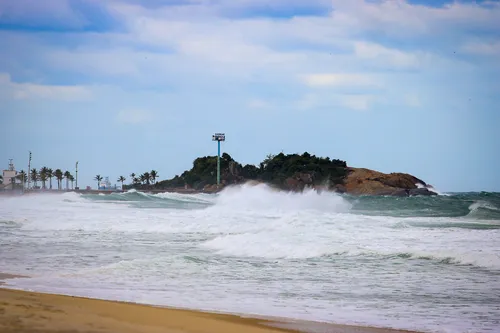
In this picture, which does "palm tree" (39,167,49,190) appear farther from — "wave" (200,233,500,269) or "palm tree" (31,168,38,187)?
"wave" (200,233,500,269)

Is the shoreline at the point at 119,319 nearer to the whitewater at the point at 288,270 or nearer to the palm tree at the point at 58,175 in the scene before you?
the whitewater at the point at 288,270

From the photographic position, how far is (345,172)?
12019cm

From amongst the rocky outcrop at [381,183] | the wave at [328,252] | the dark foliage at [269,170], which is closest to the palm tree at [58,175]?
the dark foliage at [269,170]

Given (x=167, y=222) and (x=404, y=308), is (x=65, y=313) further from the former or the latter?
(x=167, y=222)

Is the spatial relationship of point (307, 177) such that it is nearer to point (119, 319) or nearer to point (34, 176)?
point (34, 176)

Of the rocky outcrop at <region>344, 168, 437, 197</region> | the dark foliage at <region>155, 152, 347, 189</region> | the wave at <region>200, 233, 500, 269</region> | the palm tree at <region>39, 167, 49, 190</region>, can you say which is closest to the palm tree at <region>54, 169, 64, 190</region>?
the palm tree at <region>39, 167, 49, 190</region>

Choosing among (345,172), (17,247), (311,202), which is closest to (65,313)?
(17,247)

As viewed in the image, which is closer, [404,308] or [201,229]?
[404,308]

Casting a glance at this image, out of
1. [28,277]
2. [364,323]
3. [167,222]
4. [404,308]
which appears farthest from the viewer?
[167,222]

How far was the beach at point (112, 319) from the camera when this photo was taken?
18.5ft

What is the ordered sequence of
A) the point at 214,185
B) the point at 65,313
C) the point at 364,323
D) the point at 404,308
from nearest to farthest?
the point at 65,313 → the point at 364,323 → the point at 404,308 → the point at 214,185

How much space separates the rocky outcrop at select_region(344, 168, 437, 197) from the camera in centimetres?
10950

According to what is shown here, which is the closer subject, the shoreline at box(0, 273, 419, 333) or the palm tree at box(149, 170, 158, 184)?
the shoreline at box(0, 273, 419, 333)

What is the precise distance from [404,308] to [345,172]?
4461 inches
